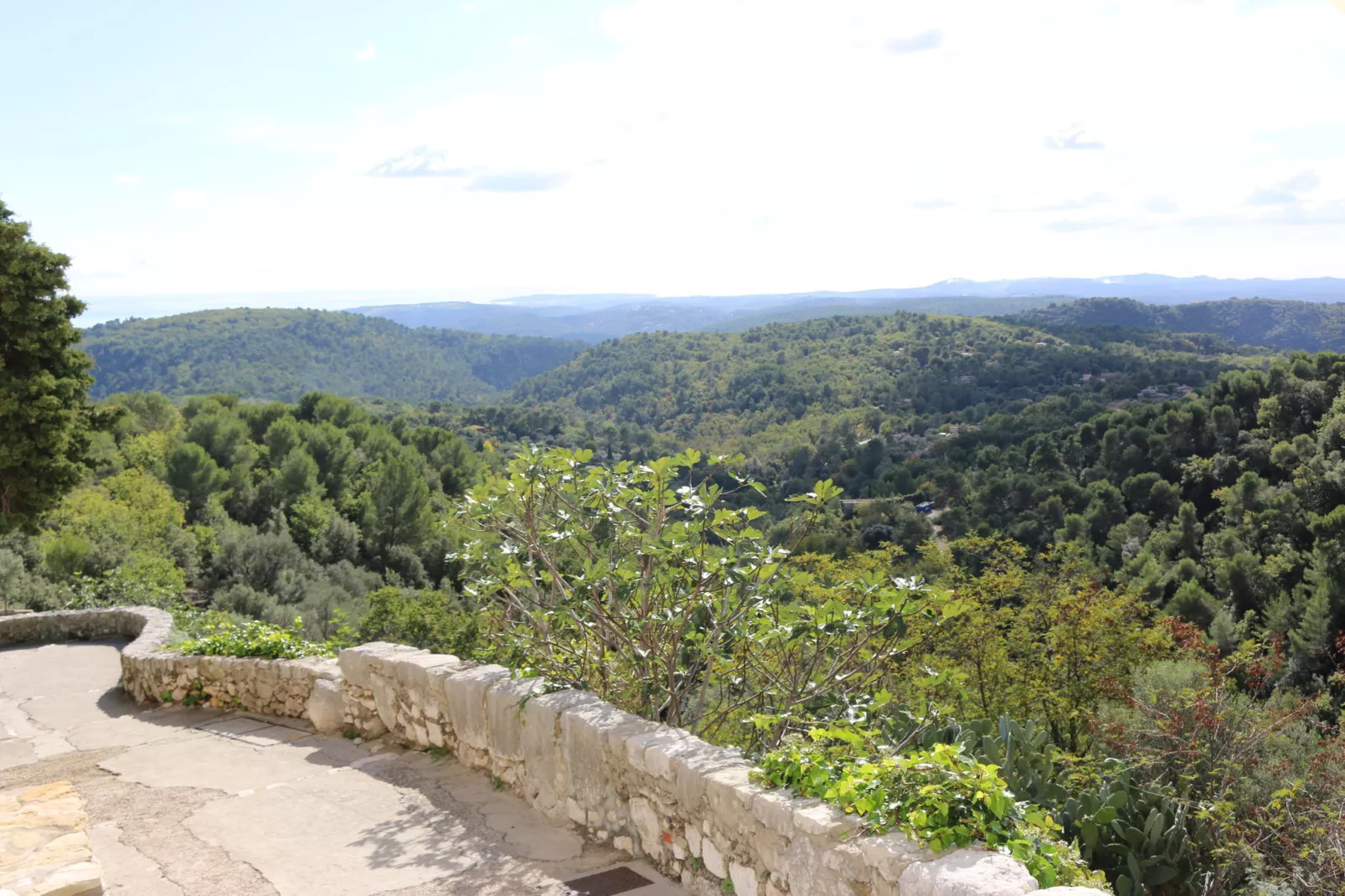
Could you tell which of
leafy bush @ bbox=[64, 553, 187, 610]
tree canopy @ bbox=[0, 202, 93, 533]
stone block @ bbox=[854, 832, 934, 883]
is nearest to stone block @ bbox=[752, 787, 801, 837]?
stone block @ bbox=[854, 832, 934, 883]

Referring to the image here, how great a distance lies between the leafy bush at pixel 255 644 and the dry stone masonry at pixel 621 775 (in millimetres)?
137

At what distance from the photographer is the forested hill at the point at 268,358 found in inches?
5364

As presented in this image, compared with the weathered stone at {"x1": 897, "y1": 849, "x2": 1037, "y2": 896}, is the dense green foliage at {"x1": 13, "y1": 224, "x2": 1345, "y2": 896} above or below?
below

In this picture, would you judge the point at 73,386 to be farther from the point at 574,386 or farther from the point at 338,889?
the point at 574,386

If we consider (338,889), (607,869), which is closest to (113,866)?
(338,889)

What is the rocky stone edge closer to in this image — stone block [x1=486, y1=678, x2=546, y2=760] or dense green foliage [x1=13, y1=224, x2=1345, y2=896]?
stone block [x1=486, y1=678, x2=546, y2=760]

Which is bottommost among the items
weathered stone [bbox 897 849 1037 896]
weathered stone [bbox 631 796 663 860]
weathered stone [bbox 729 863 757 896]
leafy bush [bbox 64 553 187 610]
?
leafy bush [bbox 64 553 187 610]

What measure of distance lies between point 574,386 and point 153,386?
2338 inches

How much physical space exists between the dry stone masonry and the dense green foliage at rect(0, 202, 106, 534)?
6380mm

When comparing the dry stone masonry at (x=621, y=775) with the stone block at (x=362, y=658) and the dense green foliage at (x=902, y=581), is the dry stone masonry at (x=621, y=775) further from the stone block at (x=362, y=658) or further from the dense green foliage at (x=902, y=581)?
the dense green foliage at (x=902, y=581)

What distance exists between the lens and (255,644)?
23.2 ft

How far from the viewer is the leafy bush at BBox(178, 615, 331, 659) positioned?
6.96 meters

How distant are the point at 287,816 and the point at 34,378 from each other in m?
9.31

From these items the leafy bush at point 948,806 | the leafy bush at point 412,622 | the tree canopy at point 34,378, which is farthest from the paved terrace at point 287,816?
the leafy bush at point 412,622
